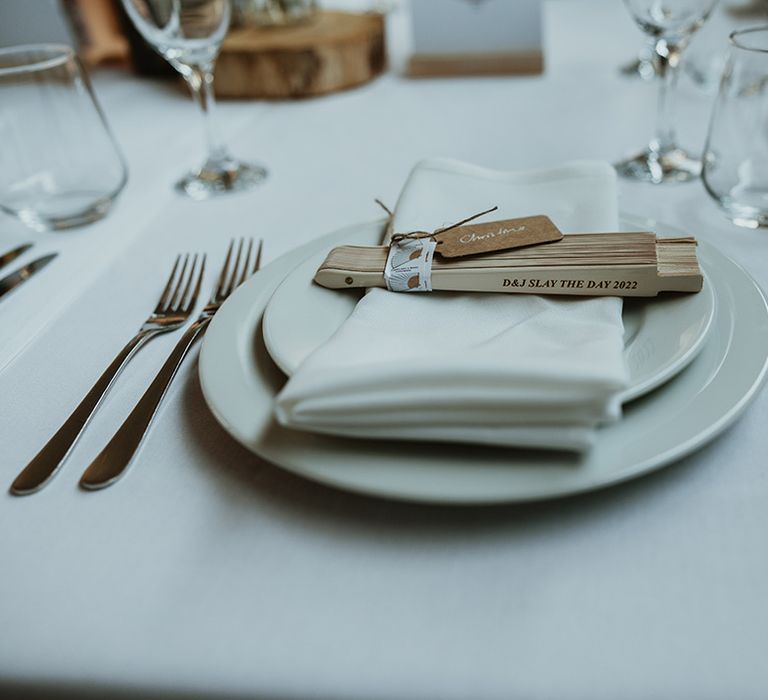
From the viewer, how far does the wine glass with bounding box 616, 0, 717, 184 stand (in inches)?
28.0

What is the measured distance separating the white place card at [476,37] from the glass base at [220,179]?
1.30ft

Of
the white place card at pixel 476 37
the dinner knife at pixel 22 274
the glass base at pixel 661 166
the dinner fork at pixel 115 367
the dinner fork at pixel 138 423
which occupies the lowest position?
the dinner knife at pixel 22 274

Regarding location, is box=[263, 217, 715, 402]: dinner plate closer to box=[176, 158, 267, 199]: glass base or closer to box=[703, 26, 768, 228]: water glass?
box=[703, 26, 768, 228]: water glass

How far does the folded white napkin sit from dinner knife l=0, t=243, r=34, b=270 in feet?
1.32

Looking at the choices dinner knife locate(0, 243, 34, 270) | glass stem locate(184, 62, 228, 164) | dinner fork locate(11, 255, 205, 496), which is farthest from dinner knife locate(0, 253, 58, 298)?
glass stem locate(184, 62, 228, 164)

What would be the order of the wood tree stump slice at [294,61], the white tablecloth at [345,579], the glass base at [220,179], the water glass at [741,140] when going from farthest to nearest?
the wood tree stump slice at [294,61] → the glass base at [220,179] → the water glass at [741,140] → the white tablecloth at [345,579]

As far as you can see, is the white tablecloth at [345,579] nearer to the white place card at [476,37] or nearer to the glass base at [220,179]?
the glass base at [220,179]

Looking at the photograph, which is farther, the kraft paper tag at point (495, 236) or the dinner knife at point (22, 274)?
the dinner knife at point (22, 274)

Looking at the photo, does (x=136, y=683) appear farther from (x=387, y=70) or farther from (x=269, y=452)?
(x=387, y=70)

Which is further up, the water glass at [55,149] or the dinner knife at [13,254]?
the water glass at [55,149]

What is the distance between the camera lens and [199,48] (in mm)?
798

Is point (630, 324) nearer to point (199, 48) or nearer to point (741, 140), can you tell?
point (741, 140)

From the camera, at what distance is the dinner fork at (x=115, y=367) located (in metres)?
0.41

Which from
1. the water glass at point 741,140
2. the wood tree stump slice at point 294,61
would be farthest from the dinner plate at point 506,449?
the wood tree stump slice at point 294,61
